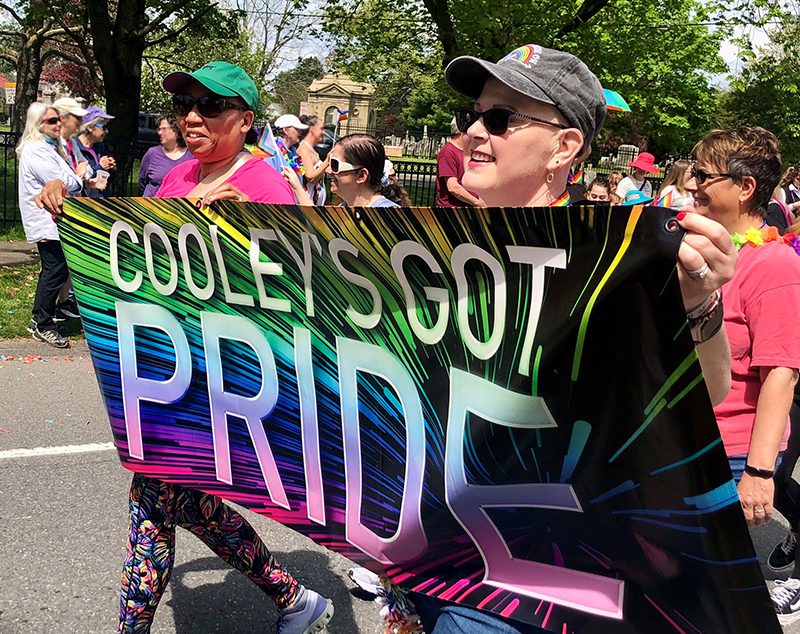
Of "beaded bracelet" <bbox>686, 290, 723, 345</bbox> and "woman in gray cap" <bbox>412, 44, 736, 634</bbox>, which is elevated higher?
"woman in gray cap" <bbox>412, 44, 736, 634</bbox>

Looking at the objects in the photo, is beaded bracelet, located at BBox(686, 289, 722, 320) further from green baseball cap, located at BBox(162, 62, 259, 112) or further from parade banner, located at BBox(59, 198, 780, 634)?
green baseball cap, located at BBox(162, 62, 259, 112)

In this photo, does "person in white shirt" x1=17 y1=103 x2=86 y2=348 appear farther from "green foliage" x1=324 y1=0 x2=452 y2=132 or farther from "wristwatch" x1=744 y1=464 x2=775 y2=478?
"green foliage" x1=324 y1=0 x2=452 y2=132

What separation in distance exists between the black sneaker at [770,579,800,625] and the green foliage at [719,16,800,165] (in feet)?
82.2

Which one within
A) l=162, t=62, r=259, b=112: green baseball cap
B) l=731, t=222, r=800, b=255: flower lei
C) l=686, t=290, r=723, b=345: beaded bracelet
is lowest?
l=686, t=290, r=723, b=345: beaded bracelet

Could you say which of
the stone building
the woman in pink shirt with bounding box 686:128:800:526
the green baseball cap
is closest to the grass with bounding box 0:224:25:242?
the green baseball cap

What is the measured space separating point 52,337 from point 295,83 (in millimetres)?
61902

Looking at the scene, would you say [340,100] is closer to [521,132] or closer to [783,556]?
[783,556]

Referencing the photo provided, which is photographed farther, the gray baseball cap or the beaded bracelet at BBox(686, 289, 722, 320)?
the gray baseball cap

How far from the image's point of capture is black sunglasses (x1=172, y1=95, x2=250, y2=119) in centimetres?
262

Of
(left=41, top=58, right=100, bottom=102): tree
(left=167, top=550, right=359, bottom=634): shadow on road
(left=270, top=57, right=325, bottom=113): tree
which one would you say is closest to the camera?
(left=167, top=550, right=359, bottom=634): shadow on road

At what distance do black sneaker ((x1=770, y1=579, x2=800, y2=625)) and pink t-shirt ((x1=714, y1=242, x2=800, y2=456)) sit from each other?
1299mm

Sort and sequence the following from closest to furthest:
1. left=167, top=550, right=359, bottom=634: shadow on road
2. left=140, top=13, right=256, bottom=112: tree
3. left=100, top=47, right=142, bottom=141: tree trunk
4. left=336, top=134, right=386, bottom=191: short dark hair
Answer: left=167, top=550, right=359, bottom=634: shadow on road < left=336, top=134, right=386, bottom=191: short dark hair < left=100, top=47, right=142, bottom=141: tree trunk < left=140, top=13, right=256, bottom=112: tree

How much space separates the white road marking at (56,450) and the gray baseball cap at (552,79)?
353 centimetres

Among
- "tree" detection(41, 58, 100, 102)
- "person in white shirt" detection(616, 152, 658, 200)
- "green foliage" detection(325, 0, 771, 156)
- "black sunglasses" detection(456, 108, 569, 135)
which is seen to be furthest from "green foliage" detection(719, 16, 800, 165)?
"tree" detection(41, 58, 100, 102)
